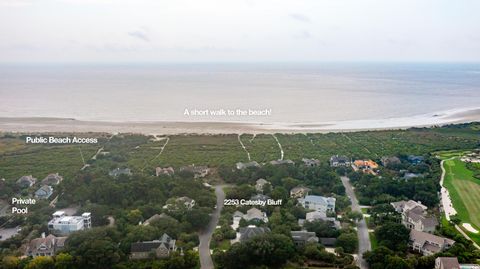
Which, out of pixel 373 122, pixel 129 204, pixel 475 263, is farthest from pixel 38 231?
pixel 373 122

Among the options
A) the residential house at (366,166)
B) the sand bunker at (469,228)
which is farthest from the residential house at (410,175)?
the sand bunker at (469,228)

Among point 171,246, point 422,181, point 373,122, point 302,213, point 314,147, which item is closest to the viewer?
point 171,246

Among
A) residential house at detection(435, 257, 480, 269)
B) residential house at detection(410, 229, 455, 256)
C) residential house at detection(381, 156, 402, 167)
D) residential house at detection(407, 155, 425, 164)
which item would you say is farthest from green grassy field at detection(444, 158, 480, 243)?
residential house at detection(435, 257, 480, 269)

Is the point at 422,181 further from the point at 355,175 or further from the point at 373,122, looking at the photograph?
the point at 373,122

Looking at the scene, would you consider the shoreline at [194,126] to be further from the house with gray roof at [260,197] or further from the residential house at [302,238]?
the residential house at [302,238]

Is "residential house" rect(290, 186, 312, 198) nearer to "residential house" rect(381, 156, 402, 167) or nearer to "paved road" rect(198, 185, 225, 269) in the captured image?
"paved road" rect(198, 185, 225, 269)

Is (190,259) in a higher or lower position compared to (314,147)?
lower
